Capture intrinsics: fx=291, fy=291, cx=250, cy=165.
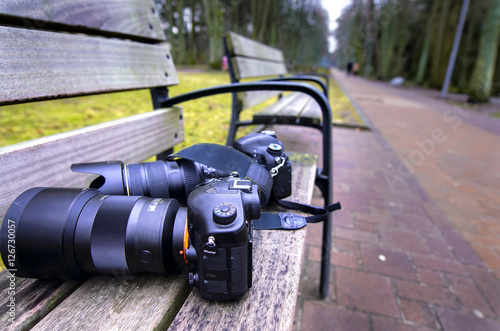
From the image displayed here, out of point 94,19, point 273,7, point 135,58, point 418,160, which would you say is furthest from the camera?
point 273,7

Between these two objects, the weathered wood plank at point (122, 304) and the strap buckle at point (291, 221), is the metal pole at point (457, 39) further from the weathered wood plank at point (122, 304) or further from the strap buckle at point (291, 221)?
the weathered wood plank at point (122, 304)

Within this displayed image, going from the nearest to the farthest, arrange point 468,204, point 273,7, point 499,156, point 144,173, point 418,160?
1. point 144,173
2. point 468,204
3. point 418,160
4. point 499,156
5. point 273,7

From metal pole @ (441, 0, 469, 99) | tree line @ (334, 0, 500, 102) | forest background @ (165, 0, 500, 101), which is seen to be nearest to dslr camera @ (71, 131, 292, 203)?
forest background @ (165, 0, 500, 101)

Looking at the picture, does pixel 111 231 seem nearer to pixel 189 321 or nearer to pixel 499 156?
pixel 189 321

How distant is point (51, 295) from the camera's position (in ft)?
2.01

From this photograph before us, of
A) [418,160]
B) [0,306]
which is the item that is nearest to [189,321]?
[0,306]

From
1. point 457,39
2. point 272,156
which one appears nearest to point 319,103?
point 272,156

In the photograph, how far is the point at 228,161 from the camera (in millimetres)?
792

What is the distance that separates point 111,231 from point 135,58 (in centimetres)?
93

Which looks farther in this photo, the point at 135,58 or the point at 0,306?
the point at 135,58

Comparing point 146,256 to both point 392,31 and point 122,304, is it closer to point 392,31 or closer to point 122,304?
point 122,304

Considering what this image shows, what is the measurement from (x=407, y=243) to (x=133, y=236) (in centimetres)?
200

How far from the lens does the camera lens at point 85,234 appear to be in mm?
552

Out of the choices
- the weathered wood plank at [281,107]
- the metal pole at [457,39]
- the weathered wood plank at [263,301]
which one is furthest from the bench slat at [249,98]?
the metal pole at [457,39]
